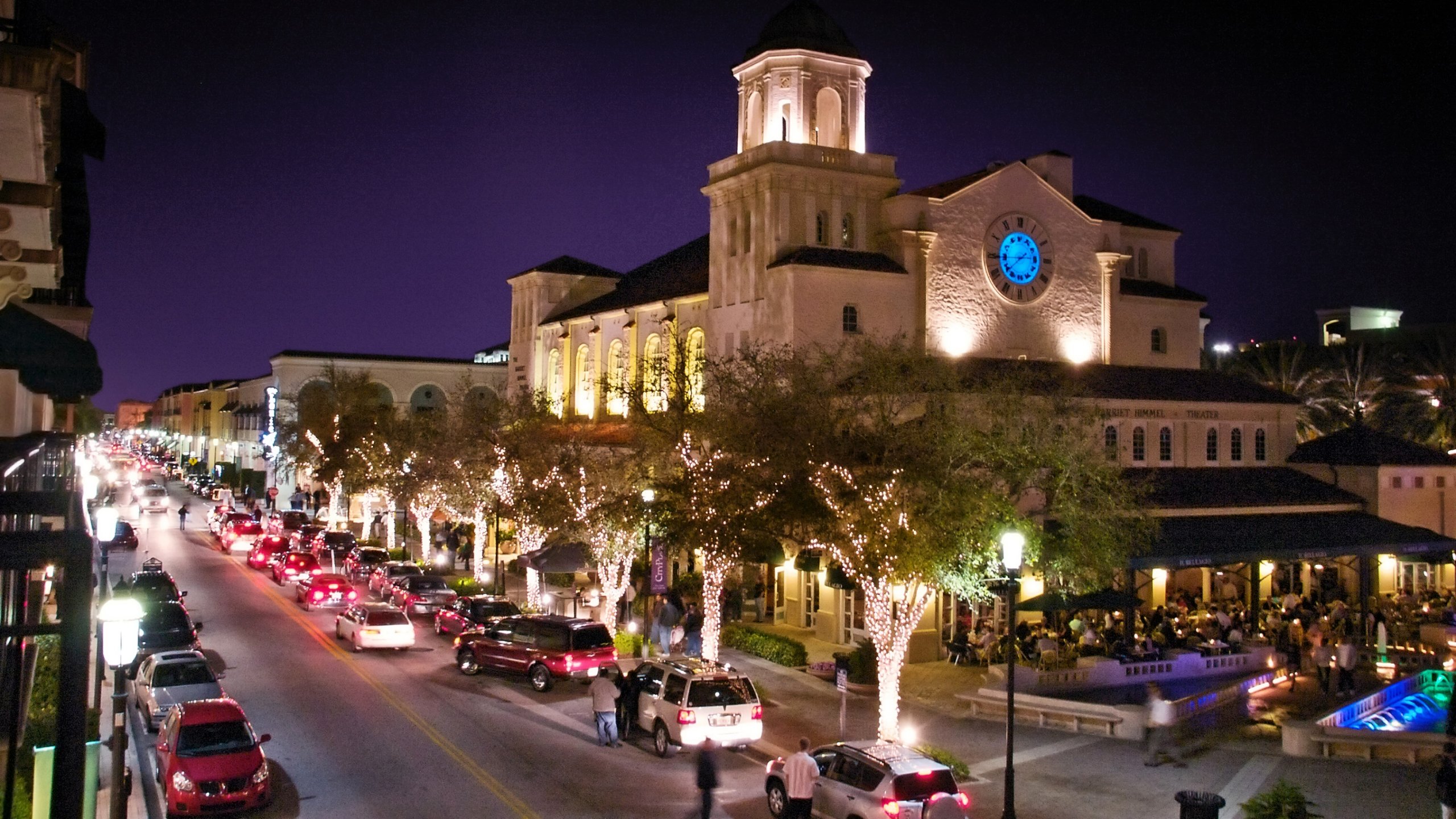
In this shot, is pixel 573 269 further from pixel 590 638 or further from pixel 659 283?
pixel 590 638

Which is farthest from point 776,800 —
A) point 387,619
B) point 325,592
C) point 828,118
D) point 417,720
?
point 828,118

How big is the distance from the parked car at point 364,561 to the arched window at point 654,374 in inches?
532

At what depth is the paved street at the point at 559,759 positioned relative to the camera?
760 inches

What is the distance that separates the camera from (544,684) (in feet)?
94.9

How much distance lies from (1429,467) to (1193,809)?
35711 millimetres

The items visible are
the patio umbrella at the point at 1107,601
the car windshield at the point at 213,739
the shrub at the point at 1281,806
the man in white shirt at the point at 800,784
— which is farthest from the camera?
the patio umbrella at the point at 1107,601

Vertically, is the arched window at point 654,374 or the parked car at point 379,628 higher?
the arched window at point 654,374

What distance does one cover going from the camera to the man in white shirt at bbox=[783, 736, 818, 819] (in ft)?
57.4

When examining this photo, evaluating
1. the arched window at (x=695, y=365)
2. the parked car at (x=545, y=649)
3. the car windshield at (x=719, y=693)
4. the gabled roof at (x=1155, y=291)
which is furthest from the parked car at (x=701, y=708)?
the gabled roof at (x=1155, y=291)

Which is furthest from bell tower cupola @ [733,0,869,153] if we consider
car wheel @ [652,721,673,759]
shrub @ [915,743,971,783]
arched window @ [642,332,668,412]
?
shrub @ [915,743,971,783]

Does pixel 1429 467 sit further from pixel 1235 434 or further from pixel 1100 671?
pixel 1100 671

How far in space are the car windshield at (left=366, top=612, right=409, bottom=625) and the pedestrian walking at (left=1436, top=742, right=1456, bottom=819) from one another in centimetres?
2578

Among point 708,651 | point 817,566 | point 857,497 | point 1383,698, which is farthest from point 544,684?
point 1383,698

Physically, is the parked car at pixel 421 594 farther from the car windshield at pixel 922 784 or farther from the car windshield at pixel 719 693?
the car windshield at pixel 922 784
